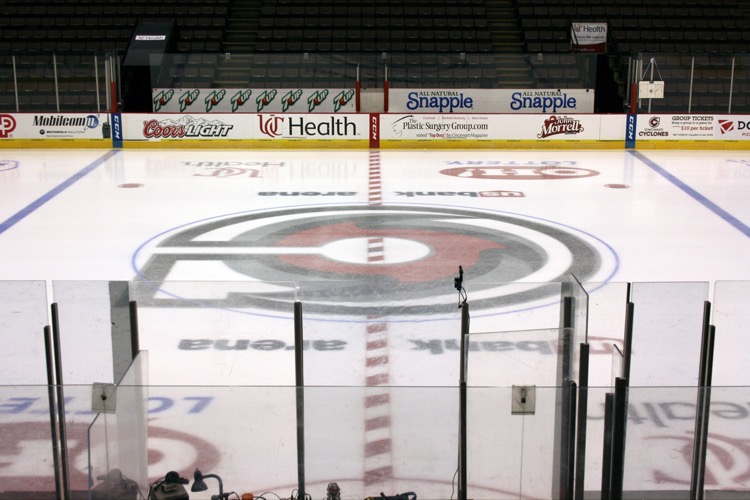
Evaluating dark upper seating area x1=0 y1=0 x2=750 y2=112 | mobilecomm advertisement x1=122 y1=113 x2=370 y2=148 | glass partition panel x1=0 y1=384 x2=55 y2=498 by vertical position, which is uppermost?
dark upper seating area x1=0 y1=0 x2=750 y2=112

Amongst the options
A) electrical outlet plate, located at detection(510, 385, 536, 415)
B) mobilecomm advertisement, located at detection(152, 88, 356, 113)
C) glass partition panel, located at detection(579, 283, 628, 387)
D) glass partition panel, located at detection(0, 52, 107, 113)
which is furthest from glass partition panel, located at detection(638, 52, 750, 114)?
electrical outlet plate, located at detection(510, 385, 536, 415)

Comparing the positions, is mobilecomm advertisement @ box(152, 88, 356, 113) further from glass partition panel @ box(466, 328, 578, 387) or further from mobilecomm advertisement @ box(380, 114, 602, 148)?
glass partition panel @ box(466, 328, 578, 387)

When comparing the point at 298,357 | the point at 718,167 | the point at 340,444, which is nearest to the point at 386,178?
the point at 718,167

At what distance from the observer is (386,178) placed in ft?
46.2

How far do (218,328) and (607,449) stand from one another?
6.44 ft

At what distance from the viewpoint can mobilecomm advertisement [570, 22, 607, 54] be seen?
2083 centimetres

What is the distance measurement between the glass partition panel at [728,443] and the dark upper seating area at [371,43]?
1567 cm

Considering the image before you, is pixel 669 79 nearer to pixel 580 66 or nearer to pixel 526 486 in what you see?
pixel 580 66

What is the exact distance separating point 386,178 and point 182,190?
3.21m

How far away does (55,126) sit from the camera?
57.7 ft

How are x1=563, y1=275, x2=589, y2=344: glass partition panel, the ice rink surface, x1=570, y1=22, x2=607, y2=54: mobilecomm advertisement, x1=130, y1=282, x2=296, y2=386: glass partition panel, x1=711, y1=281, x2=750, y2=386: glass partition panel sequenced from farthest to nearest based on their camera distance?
x1=570, y1=22, x2=607, y2=54: mobilecomm advertisement, x1=711, y1=281, x2=750, y2=386: glass partition panel, x1=130, y1=282, x2=296, y2=386: glass partition panel, x1=563, y1=275, x2=589, y2=344: glass partition panel, the ice rink surface

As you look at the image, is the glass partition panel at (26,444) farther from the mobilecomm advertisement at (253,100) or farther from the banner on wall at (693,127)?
the banner on wall at (693,127)

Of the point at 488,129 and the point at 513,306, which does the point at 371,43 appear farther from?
the point at 513,306

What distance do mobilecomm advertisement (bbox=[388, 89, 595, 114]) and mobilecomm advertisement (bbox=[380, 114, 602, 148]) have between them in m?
0.61
